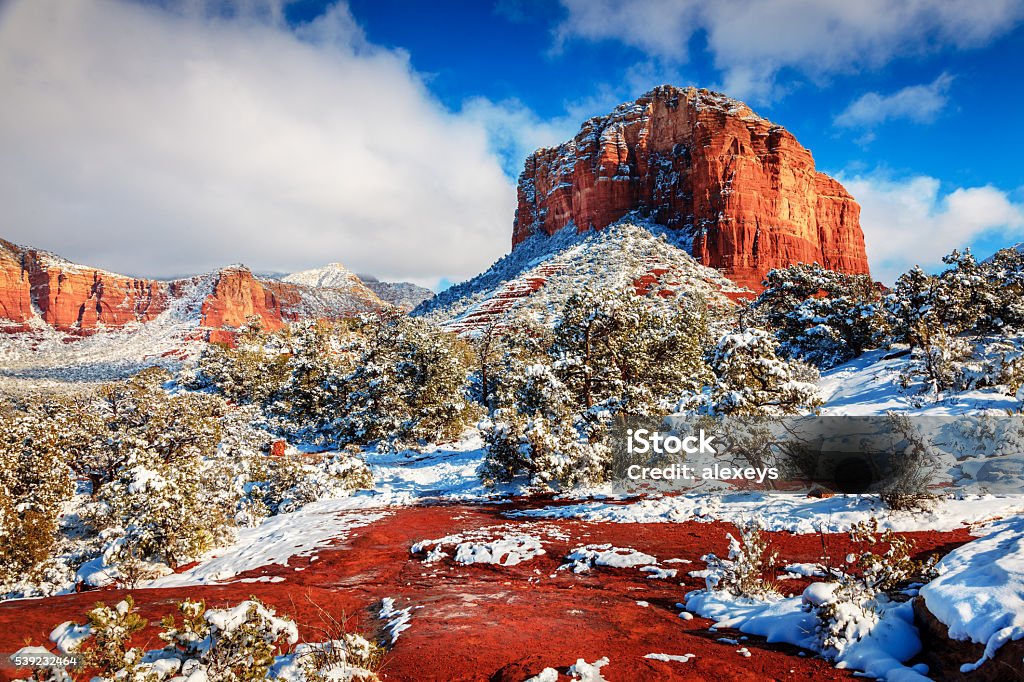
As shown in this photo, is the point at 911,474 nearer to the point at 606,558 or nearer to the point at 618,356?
the point at 606,558

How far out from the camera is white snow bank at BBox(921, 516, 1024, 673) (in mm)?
3924

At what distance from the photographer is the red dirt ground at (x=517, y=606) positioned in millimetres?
5031

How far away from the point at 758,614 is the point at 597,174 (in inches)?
4953

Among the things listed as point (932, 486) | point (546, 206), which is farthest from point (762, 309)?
point (546, 206)

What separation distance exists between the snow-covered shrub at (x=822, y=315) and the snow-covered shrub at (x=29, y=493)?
113ft

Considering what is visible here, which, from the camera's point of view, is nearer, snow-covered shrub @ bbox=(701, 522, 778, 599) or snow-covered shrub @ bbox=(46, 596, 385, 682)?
snow-covered shrub @ bbox=(46, 596, 385, 682)

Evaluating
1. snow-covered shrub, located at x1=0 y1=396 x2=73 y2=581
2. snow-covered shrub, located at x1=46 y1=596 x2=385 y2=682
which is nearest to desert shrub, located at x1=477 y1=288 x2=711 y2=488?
snow-covered shrub, located at x1=46 y1=596 x2=385 y2=682

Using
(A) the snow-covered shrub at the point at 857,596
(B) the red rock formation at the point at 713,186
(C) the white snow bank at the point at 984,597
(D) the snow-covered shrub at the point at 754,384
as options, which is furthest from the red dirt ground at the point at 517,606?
(B) the red rock formation at the point at 713,186

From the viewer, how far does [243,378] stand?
156ft

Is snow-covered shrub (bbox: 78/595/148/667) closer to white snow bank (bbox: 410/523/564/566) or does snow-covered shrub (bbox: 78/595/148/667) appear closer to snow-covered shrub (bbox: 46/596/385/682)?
snow-covered shrub (bbox: 46/596/385/682)

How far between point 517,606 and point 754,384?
33.5 feet

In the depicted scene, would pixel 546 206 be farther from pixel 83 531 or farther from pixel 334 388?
pixel 83 531

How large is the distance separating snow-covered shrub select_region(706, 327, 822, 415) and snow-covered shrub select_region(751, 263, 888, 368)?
1710 cm

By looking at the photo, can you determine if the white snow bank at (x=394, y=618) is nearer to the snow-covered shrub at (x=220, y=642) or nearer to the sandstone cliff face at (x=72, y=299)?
the snow-covered shrub at (x=220, y=642)
